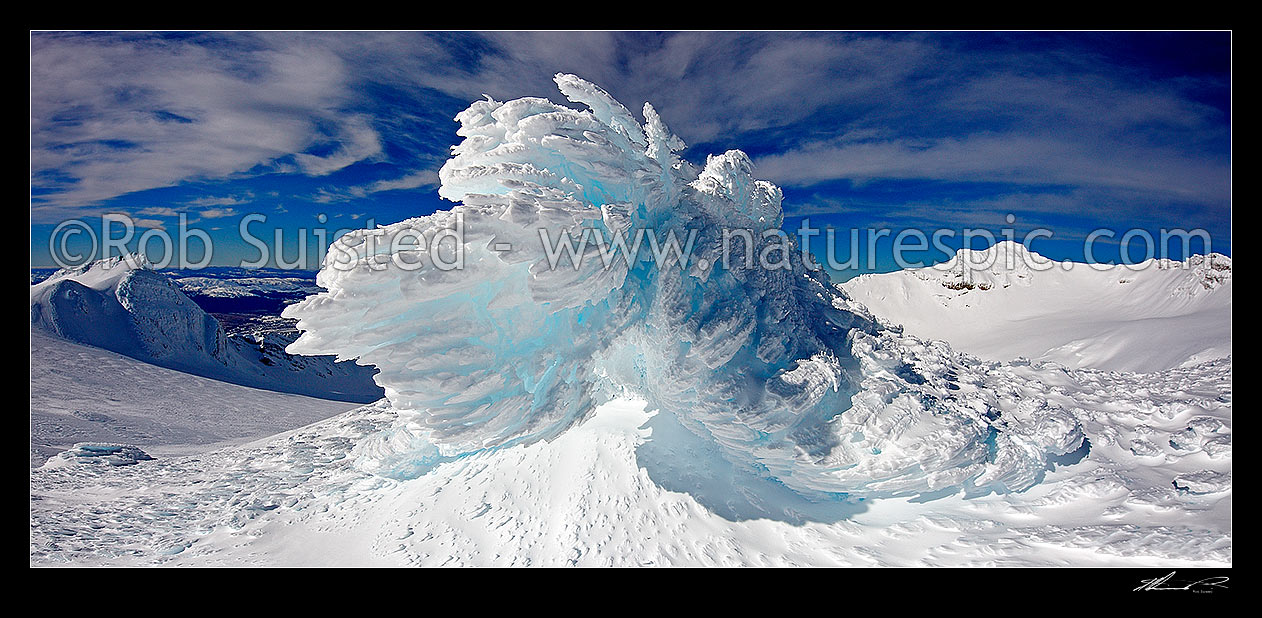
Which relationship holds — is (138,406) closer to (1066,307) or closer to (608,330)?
(608,330)

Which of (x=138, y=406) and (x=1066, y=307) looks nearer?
(x=138, y=406)

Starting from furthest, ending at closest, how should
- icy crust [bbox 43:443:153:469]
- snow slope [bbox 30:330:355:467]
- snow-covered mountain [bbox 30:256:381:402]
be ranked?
snow-covered mountain [bbox 30:256:381:402] → snow slope [bbox 30:330:355:467] → icy crust [bbox 43:443:153:469]

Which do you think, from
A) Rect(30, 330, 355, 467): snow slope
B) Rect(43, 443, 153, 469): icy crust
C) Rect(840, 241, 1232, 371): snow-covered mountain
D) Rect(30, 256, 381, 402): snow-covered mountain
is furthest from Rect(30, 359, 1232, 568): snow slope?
Rect(30, 256, 381, 402): snow-covered mountain

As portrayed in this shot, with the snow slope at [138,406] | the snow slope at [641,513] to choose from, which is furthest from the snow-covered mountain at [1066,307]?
the snow slope at [138,406]
